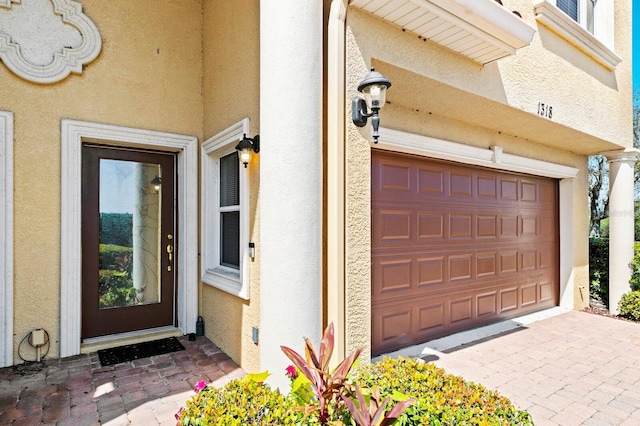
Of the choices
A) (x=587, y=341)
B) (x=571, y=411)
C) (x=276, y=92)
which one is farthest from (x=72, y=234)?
(x=587, y=341)

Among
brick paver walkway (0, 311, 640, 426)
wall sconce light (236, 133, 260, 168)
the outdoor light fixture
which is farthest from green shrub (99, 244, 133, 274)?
the outdoor light fixture

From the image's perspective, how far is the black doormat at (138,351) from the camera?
434cm

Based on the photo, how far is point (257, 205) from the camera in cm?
390

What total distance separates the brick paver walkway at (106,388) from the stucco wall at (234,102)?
386 mm

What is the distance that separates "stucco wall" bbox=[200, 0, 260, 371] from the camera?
3910 mm

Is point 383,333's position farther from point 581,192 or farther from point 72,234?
point 581,192

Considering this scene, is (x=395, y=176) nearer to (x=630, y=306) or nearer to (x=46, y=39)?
(x=46, y=39)

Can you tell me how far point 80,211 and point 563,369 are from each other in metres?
6.45

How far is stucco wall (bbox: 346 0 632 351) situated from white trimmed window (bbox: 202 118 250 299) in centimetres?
185

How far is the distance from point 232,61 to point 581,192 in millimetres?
7573

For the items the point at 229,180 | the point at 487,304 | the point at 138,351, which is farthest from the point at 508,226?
the point at 138,351

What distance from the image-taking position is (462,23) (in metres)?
3.55

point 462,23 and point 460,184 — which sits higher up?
point 462,23

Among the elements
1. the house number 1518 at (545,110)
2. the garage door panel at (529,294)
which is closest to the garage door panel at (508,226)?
the garage door panel at (529,294)
